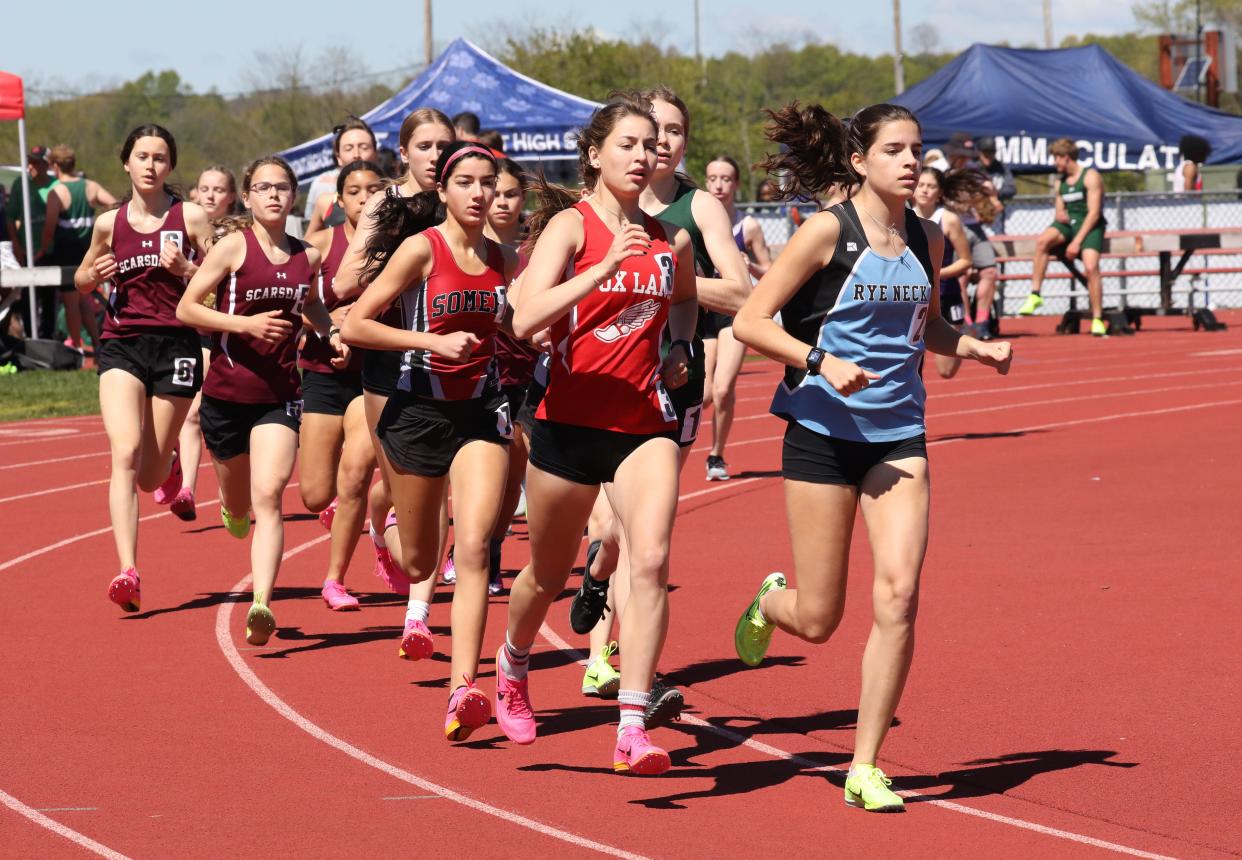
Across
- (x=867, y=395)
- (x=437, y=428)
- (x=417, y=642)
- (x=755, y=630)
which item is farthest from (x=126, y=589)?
(x=867, y=395)

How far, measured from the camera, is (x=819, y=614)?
19.3 feet

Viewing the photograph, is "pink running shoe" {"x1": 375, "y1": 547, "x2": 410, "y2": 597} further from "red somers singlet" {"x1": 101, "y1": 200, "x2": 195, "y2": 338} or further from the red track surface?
"red somers singlet" {"x1": 101, "y1": 200, "x2": 195, "y2": 338}

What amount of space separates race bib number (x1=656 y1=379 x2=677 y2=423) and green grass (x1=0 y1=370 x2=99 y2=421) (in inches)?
572

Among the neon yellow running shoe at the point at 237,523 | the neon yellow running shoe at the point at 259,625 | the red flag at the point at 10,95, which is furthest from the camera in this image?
the red flag at the point at 10,95

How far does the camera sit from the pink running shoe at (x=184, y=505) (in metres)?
11.5

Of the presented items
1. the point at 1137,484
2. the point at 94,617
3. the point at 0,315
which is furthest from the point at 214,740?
the point at 0,315

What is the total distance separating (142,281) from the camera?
363 inches

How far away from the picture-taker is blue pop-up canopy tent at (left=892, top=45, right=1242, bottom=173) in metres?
31.8

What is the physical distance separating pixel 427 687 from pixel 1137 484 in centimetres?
678

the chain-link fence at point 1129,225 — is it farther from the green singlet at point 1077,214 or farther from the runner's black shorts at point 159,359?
the runner's black shorts at point 159,359

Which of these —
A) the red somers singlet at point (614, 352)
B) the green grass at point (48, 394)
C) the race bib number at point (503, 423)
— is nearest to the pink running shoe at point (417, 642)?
the race bib number at point (503, 423)

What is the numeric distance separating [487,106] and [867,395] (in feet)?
78.1

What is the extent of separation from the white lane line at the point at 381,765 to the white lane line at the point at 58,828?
103 centimetres

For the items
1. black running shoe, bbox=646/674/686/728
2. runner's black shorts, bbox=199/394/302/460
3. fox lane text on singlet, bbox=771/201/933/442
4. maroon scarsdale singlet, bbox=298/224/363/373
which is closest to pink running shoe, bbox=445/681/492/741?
black running shoe, bbox=646/674/686/728
